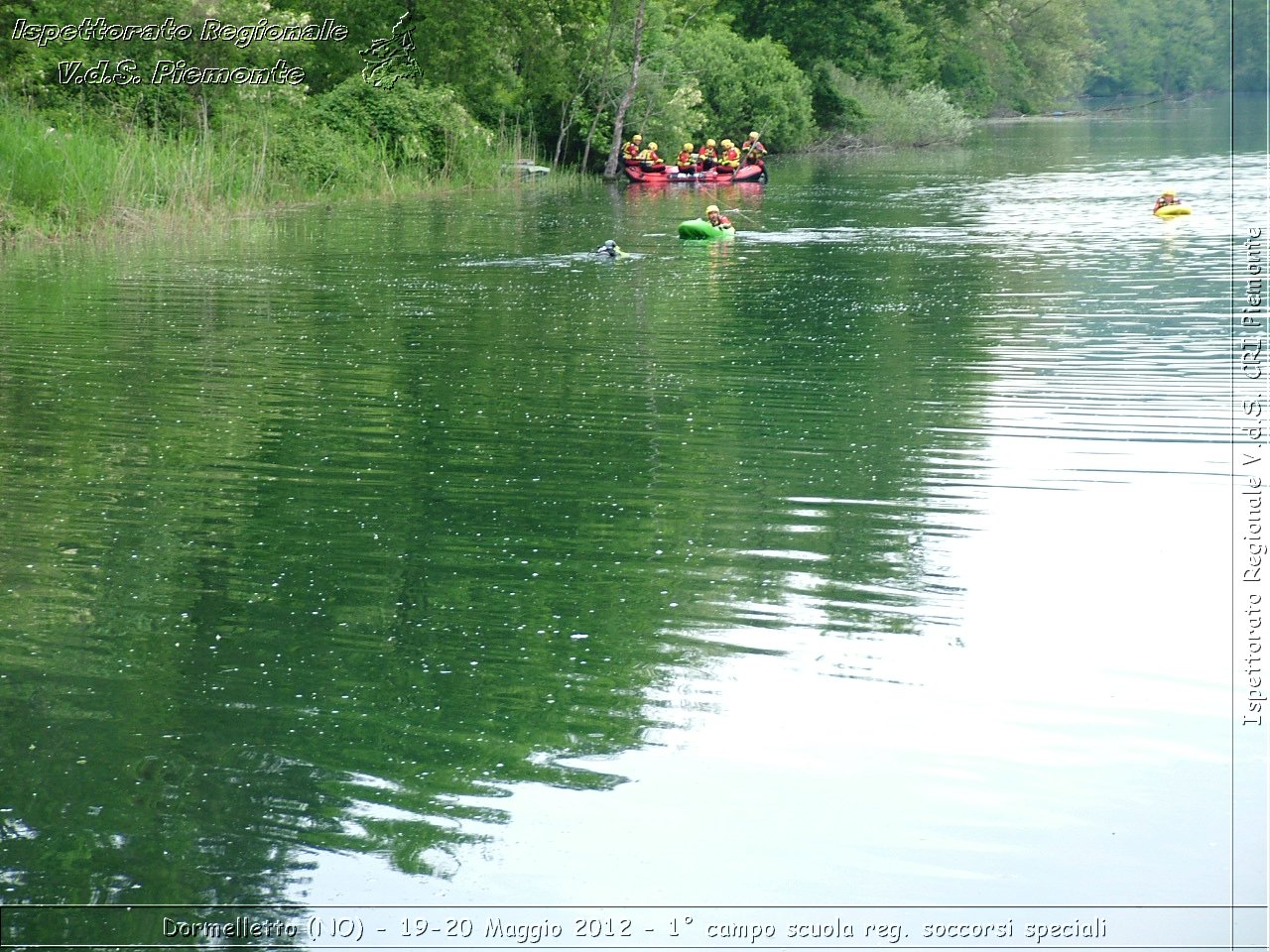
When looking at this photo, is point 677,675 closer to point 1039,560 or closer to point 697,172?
point 1039,560

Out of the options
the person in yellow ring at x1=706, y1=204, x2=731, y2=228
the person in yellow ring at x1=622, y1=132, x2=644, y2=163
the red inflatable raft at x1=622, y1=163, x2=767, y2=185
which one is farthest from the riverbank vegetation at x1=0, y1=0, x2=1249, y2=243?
the person in yellow ring at x1=706, y1=204, x2=731, y2=228

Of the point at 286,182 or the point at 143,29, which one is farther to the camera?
the point at 286,182

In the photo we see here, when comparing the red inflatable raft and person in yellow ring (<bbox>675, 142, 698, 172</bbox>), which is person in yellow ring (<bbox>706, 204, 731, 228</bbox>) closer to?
the red inflatable raft

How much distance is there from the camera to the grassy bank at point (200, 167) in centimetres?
2238

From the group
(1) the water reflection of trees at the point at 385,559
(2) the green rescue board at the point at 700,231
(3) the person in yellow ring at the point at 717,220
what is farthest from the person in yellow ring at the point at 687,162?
(1) the water reflection of trees at the point at 385,559

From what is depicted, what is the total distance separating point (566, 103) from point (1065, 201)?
605 inches

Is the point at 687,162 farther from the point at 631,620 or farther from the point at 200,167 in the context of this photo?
the point at 631,620

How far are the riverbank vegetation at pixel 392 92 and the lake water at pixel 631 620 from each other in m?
9.24

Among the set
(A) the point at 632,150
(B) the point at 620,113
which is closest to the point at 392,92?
(A) the point at 632,150

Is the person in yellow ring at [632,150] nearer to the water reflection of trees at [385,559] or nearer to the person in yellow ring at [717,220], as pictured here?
the person in yellow ring at [717,220]

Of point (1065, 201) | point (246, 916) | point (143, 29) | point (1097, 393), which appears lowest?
point (246, 916)

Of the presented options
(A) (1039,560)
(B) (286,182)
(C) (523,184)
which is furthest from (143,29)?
(A) (1039,560)

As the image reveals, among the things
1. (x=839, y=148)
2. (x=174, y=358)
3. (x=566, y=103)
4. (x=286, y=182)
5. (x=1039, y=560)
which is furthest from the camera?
(x=839, y=148)

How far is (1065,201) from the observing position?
30750mm
